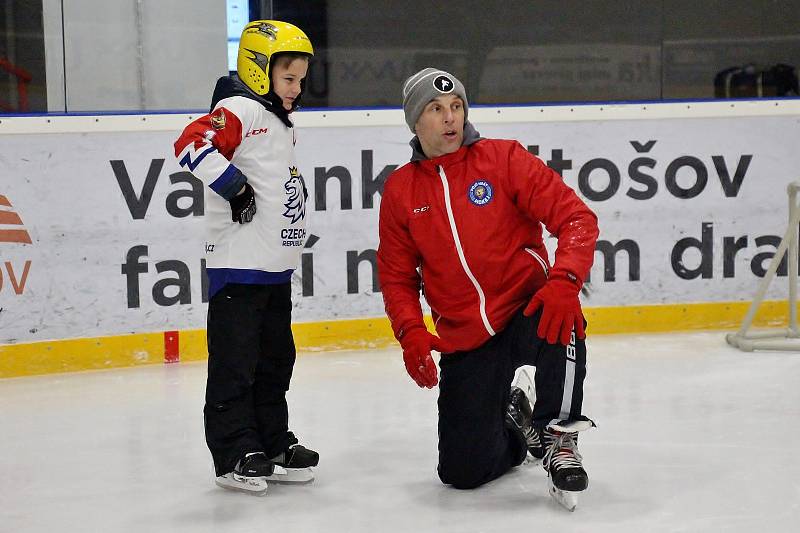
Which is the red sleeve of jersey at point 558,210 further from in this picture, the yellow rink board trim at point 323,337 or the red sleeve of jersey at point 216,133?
the yellow rink board trim at point 323,337

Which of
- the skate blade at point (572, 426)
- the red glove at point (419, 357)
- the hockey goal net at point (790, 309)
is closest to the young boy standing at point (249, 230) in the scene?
the red glove at point (419, 357)

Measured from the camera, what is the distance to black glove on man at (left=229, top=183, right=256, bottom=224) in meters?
2.88

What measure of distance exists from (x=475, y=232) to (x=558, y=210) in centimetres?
21

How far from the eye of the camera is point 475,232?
9.36 ft

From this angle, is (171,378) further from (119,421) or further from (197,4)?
(197,4)

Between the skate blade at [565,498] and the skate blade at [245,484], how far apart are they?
27.7 inches

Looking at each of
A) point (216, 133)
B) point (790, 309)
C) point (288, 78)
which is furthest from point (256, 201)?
point (790, 309)

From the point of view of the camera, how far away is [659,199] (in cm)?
510

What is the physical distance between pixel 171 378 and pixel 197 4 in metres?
1.57

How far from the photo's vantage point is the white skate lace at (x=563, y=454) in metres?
2.73

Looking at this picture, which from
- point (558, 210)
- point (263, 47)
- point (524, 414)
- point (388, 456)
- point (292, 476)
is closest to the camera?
point (558, 210)

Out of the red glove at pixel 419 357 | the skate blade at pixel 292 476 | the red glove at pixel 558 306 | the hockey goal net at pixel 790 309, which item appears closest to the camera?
the red glove at pixel 558 306

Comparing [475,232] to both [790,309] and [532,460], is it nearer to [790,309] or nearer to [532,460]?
[532,460]

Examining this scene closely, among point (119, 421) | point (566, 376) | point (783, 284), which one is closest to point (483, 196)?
point (566, 376)
